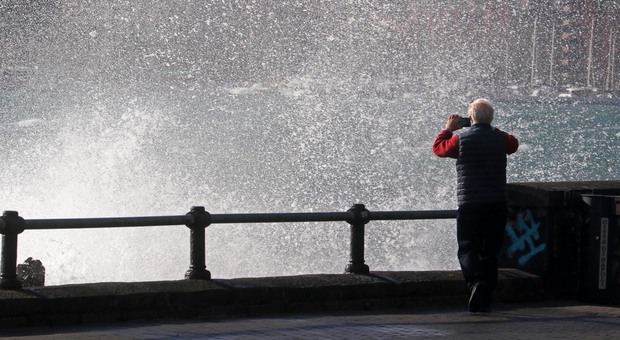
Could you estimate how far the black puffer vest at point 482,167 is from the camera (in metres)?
9.59

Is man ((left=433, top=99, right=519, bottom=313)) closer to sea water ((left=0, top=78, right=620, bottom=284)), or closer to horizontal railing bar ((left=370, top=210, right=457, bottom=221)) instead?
horizontal railing bar ((left=370, top=210, right=457, bottom=221))

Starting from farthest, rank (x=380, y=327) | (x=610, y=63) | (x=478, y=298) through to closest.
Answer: (x=610, y=63) → (x=478, y=298) → (x=380, y=327)

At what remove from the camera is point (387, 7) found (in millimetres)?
87188

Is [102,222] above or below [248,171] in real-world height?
below

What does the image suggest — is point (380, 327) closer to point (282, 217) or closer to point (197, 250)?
point (282, 217)

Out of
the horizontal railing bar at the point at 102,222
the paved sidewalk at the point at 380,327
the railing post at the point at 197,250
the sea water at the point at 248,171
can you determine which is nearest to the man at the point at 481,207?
the paved sidewalk at the point at 380,327

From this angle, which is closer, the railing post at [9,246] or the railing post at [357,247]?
the railing post at [9,246]

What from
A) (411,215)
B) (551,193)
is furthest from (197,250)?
(551,193)

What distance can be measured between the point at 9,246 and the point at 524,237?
4.20 m

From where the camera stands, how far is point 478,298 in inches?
376

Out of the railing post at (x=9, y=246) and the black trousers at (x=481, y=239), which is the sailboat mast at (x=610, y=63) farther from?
the railing post at (x=9, y=246)

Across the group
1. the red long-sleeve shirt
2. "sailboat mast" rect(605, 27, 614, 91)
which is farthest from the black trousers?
"sailboat mast" rect(605, 27, 614, 91)

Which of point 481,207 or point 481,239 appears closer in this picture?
point 481,207

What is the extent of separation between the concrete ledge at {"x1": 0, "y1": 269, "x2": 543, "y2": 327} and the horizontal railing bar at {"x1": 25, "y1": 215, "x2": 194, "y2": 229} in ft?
1.39
